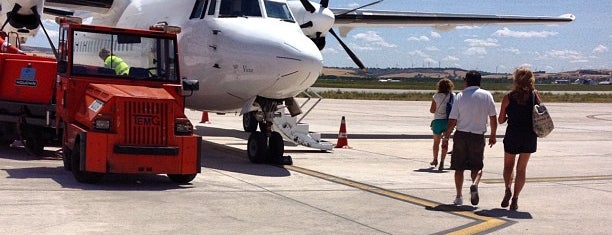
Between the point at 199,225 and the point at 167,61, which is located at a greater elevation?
the point at 167,61

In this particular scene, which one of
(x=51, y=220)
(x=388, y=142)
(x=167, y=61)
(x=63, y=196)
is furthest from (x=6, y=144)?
(x=388, y=142)

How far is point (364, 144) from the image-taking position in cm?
1802

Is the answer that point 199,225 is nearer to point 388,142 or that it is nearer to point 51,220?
point 51,220

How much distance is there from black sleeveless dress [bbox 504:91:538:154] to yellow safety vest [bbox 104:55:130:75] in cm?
528

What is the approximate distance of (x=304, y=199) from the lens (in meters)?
9.24

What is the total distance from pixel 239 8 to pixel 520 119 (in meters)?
5.88

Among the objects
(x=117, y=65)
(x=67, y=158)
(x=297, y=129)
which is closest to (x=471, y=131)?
(x=117, y=65)

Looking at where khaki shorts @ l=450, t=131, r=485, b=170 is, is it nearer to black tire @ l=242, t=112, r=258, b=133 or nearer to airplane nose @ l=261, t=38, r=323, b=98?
airplane nose @ l=261, t=38, r=323, b=98

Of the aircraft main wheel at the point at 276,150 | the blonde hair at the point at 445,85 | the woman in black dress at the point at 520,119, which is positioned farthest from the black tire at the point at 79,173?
→ the blonde hair at the point at 445,85

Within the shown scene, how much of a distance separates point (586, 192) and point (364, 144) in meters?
7.84

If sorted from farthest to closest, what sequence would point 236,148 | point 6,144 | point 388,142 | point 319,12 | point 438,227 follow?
1. point 388,142
2. point 319,12
3. point 236,148
4. point 6,144
5. point 438,227

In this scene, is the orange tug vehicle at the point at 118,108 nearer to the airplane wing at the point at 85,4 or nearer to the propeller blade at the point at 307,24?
the airplane wing at the point at 85,4

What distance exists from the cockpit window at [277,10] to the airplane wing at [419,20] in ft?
33.4

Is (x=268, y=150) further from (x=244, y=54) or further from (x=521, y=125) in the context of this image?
(x=521, y=125)
